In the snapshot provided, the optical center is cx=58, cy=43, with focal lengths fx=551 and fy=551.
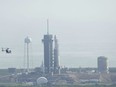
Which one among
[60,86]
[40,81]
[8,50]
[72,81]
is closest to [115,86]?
[60,86]

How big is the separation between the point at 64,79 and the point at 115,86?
162 ft

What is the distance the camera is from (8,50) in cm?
5084

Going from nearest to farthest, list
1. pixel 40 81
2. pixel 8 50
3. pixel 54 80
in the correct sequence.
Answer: pixel 8 50
pixel 40 81
pixel 54 80

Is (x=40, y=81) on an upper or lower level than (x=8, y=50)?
lower

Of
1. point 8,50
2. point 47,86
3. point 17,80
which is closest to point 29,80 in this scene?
point 17,80

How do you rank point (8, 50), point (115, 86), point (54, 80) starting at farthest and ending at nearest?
1. point (54, 80)
2. point (115, 86)
3. point (8, 50)

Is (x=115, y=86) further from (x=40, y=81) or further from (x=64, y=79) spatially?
(x=64, y=79)

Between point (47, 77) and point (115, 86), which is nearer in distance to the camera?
point (115, 86)

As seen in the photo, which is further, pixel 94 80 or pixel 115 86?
pixel 94 80

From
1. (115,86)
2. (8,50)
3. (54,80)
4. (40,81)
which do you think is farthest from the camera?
(54,80)

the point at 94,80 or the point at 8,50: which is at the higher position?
the point at 8,50

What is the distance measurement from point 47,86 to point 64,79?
39378 millimetres

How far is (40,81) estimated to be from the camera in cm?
17988

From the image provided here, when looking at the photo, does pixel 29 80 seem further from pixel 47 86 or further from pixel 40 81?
pixel 47 86
